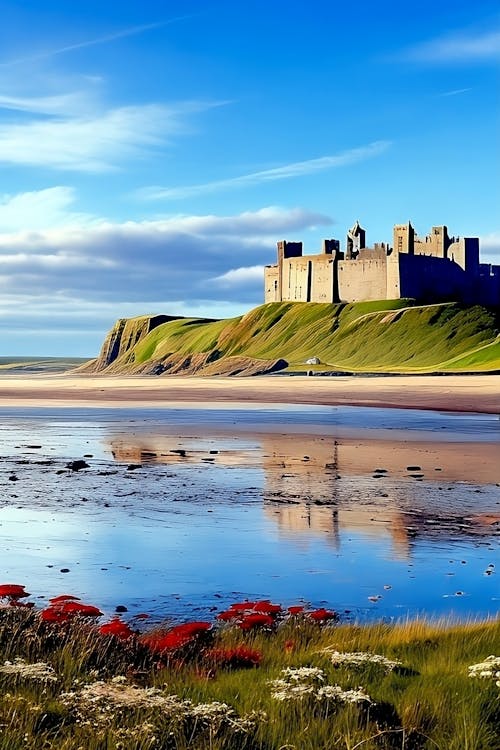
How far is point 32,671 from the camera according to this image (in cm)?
782

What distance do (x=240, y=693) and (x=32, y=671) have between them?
1700 millimetres

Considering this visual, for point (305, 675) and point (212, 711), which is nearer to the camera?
point (212, 711)

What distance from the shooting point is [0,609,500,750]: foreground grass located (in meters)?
6.60

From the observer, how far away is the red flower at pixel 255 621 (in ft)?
34.6

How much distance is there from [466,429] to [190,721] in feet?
133

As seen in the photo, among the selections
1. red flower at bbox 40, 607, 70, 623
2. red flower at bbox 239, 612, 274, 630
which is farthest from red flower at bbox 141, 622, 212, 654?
red flower at bbox 40, 607, 70, 623

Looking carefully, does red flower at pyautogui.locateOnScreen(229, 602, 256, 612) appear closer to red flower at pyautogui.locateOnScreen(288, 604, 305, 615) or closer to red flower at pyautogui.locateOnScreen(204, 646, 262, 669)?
red flower at pyautogui.locateOnScreen(288, 604, 305, 615)

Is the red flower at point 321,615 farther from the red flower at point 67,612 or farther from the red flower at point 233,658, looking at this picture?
the red flower at point 67,612

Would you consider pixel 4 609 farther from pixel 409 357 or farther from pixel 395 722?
pixel 409 357

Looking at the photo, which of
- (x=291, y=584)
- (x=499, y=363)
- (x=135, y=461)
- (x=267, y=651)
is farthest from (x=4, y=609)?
(x=499, y=363)

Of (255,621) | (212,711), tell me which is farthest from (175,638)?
(212,711)

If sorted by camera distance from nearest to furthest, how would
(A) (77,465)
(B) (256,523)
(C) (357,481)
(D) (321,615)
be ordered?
(D) (321,615) < (B) (256,523) < (C) (357,481) < (A) (77,465)

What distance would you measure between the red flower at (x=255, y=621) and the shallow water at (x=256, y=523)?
1368mm

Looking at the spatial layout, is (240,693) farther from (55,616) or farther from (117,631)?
(55,616)
